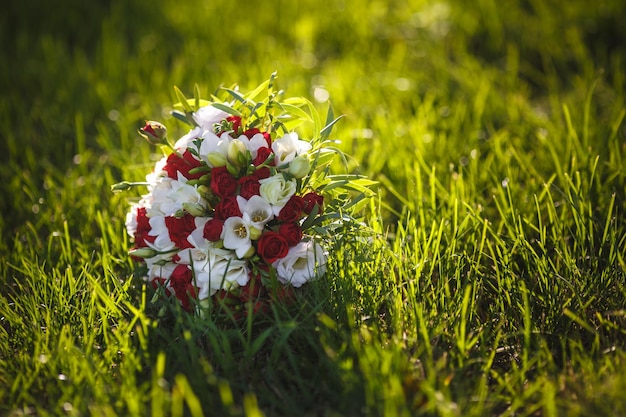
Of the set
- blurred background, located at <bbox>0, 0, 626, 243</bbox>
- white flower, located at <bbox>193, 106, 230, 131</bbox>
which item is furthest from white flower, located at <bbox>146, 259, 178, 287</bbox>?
blurred background, located at <bbox>0, 0, 626, 243</bbox>

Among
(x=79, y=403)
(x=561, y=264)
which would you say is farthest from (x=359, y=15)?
(x=79, y=403)

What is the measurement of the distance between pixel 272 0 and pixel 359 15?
674 mm

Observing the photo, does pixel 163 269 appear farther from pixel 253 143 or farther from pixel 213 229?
pixel 253 143

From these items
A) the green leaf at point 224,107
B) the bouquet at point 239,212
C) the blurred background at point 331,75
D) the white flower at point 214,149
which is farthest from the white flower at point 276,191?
the blurred background at point 331,75

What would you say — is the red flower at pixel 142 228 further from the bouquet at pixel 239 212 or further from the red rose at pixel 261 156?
the red rose at pixel 261 156

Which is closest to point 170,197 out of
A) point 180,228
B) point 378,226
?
point 180,228

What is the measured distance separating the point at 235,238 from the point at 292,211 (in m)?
0.14

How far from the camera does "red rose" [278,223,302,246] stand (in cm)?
148

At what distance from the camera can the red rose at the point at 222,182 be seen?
1.49 metres

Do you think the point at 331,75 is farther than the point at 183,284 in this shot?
Yes

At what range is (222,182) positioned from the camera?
4.91ft

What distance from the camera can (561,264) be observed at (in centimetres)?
169

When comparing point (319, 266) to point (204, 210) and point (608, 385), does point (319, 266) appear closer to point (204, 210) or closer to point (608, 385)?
point (204, 210)

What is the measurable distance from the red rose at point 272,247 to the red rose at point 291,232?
0.05 feet
